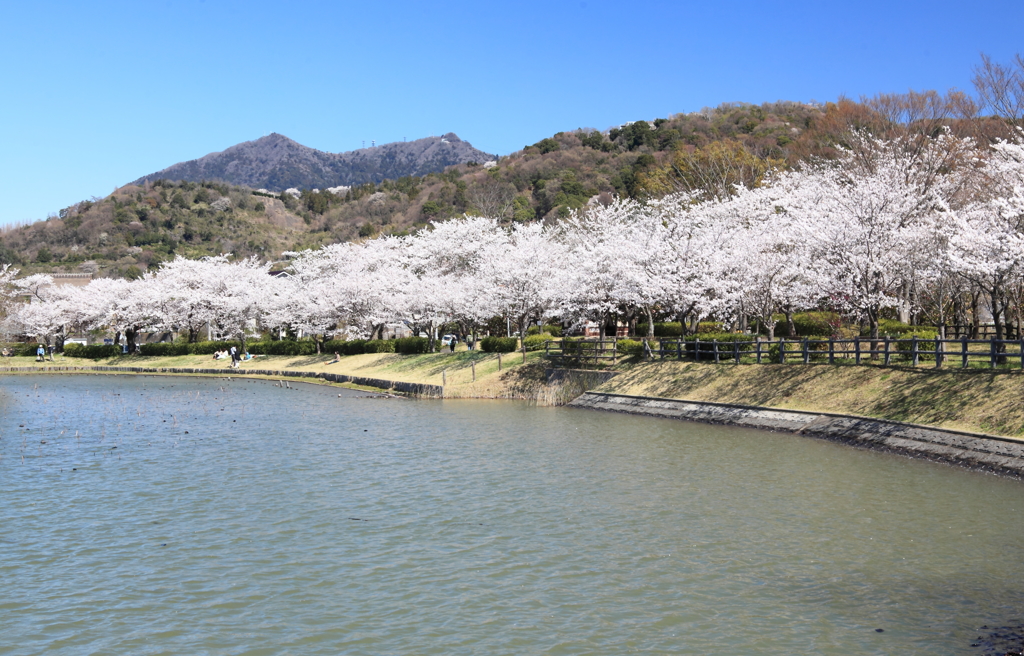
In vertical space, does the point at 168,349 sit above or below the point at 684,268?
below

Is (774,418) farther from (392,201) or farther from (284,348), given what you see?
(392,201)

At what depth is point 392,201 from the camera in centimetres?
A: 15700

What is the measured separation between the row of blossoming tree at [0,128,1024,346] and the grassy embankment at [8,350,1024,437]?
146 inches

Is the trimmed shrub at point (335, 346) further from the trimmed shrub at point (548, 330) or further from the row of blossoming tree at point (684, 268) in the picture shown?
the trimmed shrub at point (548, 330)

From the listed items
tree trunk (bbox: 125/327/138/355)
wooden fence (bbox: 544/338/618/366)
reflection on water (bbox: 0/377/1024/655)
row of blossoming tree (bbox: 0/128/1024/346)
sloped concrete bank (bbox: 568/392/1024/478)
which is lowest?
reflection on water (bbox: 0/377/1024/655)

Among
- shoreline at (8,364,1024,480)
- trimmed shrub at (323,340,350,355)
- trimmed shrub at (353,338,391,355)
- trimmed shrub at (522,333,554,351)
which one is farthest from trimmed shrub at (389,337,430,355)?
trimmed shrub at (522,333,554,351)

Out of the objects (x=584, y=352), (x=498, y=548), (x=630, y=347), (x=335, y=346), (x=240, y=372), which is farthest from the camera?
(x=335, y=346)

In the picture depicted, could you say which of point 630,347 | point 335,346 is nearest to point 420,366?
point 335,346

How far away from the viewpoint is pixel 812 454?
941 inches

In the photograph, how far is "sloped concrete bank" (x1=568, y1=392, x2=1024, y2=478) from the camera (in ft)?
68.8

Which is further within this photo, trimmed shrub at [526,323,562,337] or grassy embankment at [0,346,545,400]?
trimmed shrub at [526,323,562,337]

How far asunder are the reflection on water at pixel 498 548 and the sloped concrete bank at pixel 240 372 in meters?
17.9

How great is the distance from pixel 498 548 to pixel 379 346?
46.6m

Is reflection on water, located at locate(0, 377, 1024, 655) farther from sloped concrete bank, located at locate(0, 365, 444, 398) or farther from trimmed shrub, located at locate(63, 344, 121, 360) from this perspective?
trimmed shrub, located at locate(63, 344, 121, 360)
